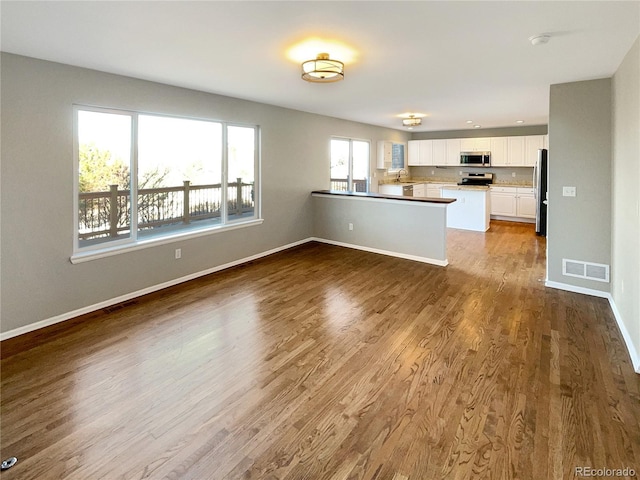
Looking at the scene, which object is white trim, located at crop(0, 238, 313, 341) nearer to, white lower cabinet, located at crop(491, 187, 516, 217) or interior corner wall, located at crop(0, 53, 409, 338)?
interior corner wall, located at crop(0, 53, 409, 338)

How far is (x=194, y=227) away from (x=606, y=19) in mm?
4652

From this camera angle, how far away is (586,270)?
4.11m

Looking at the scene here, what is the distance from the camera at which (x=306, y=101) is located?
5438 millimetres

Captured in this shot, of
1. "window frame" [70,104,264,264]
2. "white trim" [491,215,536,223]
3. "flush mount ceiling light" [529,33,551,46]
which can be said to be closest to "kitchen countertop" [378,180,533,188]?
"white trim" [491,215,536,223]

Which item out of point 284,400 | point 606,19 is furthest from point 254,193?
point 606,19

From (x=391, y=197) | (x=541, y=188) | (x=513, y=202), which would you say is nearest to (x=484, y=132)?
(x=513, y=202)

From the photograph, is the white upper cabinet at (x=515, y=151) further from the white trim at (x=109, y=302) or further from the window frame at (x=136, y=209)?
the white trim at (x=109, y=302)

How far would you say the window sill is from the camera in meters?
A: 3.66

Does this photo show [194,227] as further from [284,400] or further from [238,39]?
[284,400]

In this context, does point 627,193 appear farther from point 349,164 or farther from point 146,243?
point 349,164

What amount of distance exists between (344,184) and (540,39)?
545 cm

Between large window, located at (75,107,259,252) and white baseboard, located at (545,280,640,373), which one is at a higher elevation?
large window, located at (75,107,259,252)

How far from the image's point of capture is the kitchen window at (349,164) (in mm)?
7711

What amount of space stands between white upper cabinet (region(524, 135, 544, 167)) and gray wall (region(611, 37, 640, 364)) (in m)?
5.14
